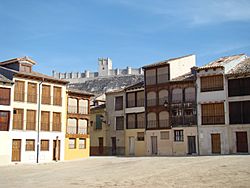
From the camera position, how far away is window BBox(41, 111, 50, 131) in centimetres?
4497

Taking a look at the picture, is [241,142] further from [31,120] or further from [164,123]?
[31,120]

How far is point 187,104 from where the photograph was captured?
156 feet

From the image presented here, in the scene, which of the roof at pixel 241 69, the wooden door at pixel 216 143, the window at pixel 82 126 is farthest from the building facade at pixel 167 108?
the window at pixel 82 126

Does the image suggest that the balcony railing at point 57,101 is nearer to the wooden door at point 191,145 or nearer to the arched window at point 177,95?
the arched window at point 177,95

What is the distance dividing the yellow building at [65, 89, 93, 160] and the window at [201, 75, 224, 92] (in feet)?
51.0

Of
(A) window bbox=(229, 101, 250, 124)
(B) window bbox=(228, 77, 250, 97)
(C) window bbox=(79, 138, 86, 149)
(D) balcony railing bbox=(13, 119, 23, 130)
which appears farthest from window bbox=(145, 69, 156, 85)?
(D) balcony railing bbox=(13, 119, 23, 130)

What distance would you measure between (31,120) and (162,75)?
18.4 meters

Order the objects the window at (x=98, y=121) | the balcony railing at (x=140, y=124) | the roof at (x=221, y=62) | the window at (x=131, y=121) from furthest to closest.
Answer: the window at (x=98, y=121)
the window at (x=131, y=121)
the balcony railing at (x=140, y=124)
the roof at (x=221, y=62)

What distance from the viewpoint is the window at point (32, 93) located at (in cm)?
4397

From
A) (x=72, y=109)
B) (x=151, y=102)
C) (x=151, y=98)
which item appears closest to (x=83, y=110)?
(x=72, y=109)

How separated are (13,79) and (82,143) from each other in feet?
42.7

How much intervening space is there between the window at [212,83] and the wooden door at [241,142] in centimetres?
576

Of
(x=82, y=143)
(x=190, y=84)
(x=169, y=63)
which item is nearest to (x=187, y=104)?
(x=190, y=84)

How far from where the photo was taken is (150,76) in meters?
52.8
